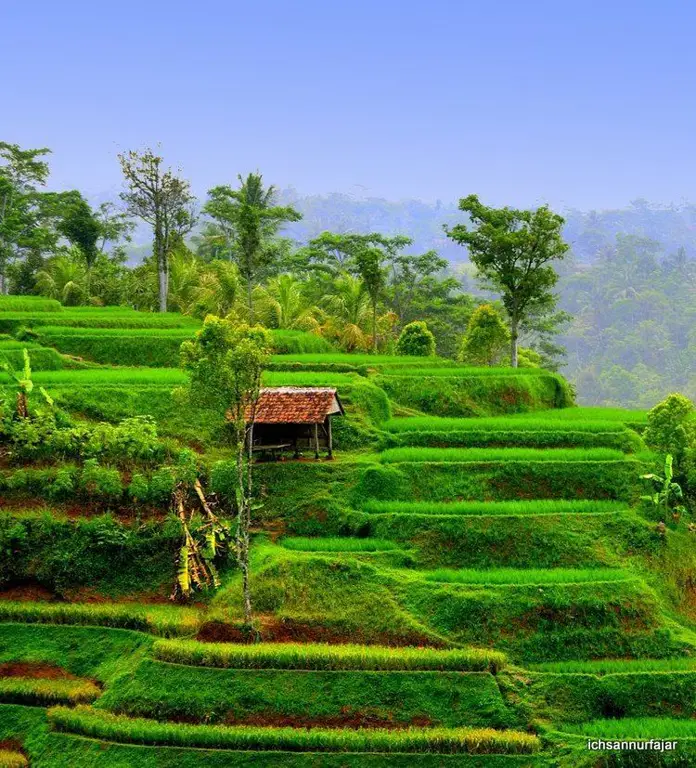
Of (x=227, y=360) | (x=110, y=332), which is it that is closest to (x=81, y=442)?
(x=227, y=360)

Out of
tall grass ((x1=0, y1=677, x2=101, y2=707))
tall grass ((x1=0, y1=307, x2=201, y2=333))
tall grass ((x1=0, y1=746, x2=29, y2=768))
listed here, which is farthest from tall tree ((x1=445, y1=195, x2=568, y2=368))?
tall grass ((x1=0, y1=746, x2=29, y2=768))

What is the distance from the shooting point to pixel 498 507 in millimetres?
16297

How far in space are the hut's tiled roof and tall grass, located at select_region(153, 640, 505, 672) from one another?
6.00m

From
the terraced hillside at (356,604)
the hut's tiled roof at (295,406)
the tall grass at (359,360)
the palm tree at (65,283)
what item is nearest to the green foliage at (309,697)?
the terraced hillside at (356,604)

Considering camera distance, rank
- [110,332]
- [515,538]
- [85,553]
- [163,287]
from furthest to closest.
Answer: [163,287] < [110,332] < [515,538] < [85,553]

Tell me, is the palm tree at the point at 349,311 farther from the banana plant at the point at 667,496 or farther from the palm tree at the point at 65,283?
the banana plant at the point at 667,496

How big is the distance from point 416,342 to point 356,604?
718 inches

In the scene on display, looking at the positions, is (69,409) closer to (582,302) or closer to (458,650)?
(458,650)

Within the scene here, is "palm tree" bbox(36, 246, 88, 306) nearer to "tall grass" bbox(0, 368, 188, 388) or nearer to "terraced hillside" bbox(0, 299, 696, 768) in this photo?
"tall grass" bbox(0, 368, 188, 388)

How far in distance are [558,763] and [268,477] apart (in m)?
8.85

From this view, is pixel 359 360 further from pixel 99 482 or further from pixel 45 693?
pixel 45 693

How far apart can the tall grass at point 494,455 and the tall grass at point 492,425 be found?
147cm

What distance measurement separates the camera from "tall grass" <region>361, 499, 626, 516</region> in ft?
53.1

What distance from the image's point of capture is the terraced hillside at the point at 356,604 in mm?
11172
